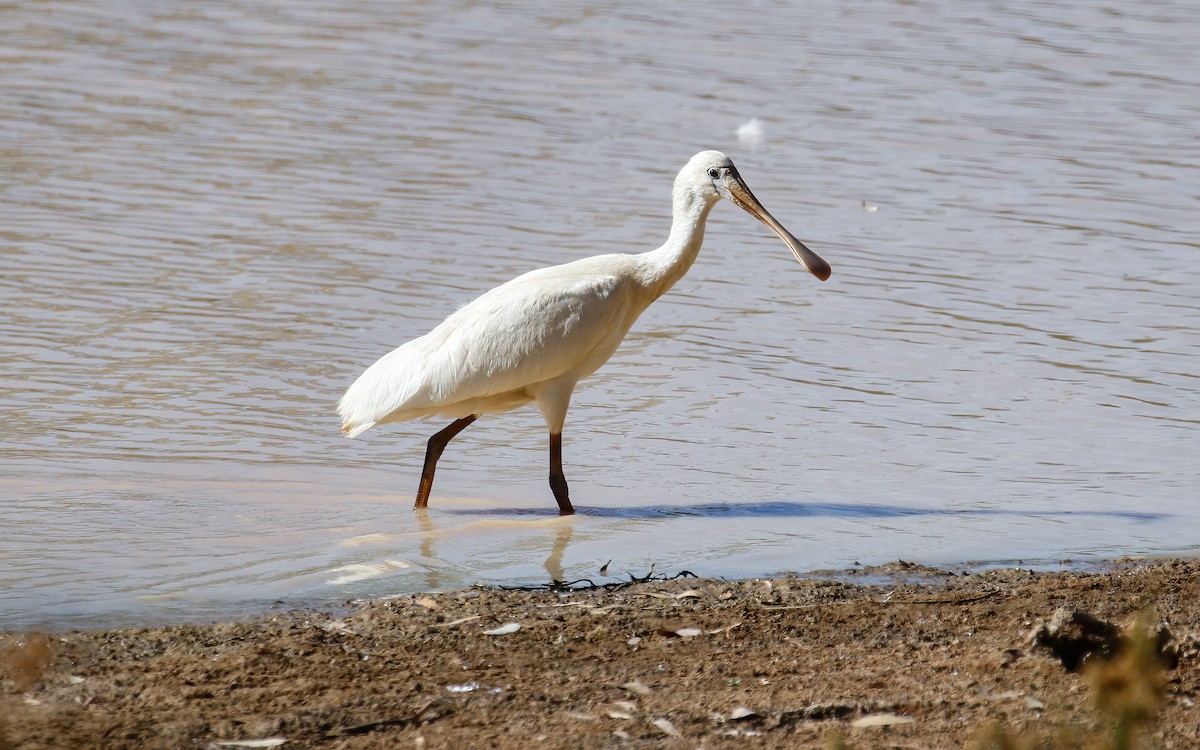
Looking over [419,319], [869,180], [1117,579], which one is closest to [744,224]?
[869,180]

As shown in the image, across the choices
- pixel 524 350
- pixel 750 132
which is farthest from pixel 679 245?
pixel 750 132

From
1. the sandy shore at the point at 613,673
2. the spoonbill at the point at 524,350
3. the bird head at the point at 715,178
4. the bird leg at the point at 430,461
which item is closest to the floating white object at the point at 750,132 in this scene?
the bird head at the point at 715,178

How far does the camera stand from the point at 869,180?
15.3 meters

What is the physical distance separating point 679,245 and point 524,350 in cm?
95

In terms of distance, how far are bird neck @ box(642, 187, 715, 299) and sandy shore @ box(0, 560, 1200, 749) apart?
218 centimetres

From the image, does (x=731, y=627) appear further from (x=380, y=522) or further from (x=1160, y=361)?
(x=1160, y=361)

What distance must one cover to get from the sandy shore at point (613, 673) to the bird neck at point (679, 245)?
218 centimetres

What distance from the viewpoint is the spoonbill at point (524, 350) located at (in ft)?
24.8

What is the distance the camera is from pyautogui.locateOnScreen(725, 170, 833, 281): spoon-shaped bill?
26.6 ft

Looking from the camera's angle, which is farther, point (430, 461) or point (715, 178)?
point (715, 178)

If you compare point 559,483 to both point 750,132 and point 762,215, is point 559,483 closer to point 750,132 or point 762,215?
point 762,215

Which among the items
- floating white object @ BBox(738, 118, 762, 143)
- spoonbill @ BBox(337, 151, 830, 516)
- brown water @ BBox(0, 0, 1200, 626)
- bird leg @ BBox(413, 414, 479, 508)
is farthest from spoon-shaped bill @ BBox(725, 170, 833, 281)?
floating white object @ BBox(738, 118, 762, 143)

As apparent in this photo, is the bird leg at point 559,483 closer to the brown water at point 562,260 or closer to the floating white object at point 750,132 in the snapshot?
the brown water at point 562,260

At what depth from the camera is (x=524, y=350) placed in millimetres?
7562
